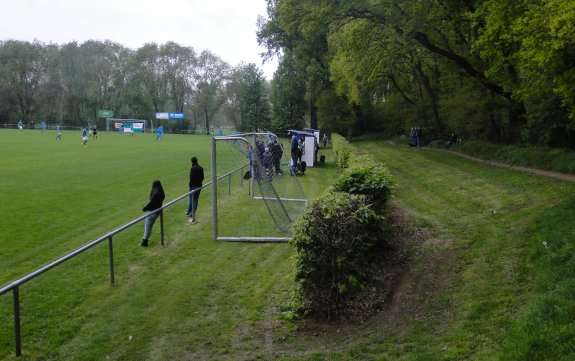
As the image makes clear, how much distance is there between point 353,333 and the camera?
244 inches

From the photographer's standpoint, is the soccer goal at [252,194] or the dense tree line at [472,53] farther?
the dense tree line at [472,53]

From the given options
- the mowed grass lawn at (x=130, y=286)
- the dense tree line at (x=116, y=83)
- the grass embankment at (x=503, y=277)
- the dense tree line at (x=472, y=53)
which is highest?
the dense tree line at (x=116, y=83)

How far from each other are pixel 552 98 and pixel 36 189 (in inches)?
797

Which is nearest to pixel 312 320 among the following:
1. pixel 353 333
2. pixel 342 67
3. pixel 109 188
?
pixel 353 333

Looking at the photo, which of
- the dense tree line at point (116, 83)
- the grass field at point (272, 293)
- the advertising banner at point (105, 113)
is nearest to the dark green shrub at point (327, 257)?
the grass field at point (272, 293)

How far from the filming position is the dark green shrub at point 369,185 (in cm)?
940

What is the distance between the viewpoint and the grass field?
18.4ft

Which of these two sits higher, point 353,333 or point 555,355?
point 555,355

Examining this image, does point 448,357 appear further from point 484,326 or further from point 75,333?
point 75,333

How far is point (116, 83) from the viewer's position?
94.2m

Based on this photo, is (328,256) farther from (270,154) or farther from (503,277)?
(270,154)

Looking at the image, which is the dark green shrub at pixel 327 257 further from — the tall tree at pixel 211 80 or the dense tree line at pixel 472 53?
the tall tree at pixel 211 80

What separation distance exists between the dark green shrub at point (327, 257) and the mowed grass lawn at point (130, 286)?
1.62ft

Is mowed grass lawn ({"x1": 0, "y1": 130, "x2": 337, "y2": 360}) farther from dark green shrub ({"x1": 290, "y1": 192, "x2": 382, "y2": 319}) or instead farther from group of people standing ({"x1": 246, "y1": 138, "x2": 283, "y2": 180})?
group of people standing ({"x1": 246, "y1": 138, "x2": 283, "y2": 180})
